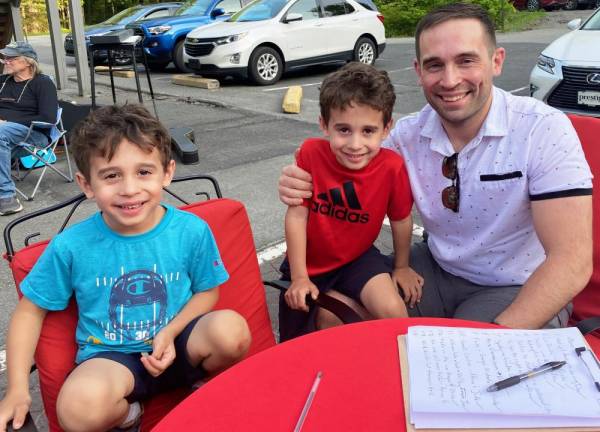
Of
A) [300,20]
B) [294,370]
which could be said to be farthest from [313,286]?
[300,20]

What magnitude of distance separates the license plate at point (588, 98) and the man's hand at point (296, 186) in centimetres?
523

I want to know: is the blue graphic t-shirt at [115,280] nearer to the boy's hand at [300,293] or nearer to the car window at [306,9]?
the boy's hand at [300,293]

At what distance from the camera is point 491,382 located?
1387 millimetres

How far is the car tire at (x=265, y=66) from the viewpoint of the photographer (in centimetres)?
1080

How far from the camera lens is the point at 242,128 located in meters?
8.09

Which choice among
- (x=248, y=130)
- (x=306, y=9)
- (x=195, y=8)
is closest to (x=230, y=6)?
(x=195, y=8)

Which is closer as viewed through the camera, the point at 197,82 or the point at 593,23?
the point at 593,23

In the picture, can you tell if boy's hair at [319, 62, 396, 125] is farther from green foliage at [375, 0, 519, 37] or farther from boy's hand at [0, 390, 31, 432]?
green foliage at [375, 0, 519, 37]

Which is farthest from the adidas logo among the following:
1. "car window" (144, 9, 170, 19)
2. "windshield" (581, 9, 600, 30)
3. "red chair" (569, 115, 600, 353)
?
"car window" (144, 9, 170, 19)

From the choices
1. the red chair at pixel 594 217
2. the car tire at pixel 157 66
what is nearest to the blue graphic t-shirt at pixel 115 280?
the red chair at pixel 594 217

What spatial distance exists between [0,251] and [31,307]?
2971 millimetres

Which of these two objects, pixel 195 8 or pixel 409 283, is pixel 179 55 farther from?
pixel 409 283

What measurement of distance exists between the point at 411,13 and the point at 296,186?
2083 cm

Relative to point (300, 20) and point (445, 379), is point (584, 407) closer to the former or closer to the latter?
point (445, 379)
